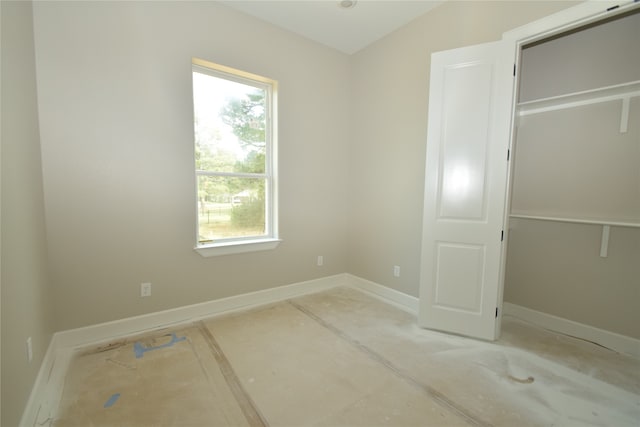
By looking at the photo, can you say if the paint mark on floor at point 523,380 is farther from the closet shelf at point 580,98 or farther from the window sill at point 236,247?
the window sill at point 236,247

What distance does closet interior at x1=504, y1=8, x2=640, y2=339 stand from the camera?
2.18 m

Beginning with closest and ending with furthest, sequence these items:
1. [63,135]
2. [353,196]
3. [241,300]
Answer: [63,135] → [241,300] → [353,196]

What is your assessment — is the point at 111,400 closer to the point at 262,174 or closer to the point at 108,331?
the point at 108,331

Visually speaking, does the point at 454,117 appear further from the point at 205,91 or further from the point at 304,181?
the point at 205,91

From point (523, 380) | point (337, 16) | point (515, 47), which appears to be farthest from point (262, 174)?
point (523, 380)

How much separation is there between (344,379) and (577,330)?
7.25ft

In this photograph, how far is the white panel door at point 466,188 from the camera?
88.0 inches

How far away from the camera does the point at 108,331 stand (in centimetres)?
228

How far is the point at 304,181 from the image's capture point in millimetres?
3373

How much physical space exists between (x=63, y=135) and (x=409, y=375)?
3.08 m

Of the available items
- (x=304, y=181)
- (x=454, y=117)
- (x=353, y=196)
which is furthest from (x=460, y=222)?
(x=304, y=181)

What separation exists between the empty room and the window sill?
0.02 m

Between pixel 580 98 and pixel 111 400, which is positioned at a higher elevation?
pixel 580 98

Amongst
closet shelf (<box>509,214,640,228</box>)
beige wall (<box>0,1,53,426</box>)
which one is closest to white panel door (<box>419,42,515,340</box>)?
closet shelf (<box>509,214,640,228</box>)
